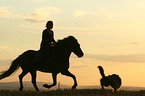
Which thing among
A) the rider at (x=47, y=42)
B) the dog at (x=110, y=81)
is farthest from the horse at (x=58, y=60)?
the dog at (x=110, y=81)

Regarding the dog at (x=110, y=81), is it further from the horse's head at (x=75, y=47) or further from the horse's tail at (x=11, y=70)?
the horse's tail at (x=11, y=70)

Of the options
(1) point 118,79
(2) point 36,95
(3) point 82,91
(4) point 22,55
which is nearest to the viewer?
(2) point 36,95

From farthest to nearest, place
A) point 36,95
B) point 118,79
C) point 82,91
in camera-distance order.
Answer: point 118,79, point 82,91, point 36,95

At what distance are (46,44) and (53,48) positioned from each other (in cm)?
53

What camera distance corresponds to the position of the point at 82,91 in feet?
52.1

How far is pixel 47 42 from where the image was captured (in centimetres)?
1593

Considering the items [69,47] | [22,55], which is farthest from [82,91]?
[22,55]

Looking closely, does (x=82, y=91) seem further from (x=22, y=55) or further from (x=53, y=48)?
(x=22, y=55)

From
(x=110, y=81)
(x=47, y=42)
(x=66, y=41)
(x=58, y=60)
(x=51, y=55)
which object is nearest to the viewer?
(x=47, y=42)

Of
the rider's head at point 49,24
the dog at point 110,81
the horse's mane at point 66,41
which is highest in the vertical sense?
the rider's head at point 49,24

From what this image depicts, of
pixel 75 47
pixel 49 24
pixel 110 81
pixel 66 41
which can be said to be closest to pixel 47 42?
pixel 49 24

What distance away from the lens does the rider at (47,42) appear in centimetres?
1596

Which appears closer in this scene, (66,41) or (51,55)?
(51,55)

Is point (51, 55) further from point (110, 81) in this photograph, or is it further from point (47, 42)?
point (110, 81)
